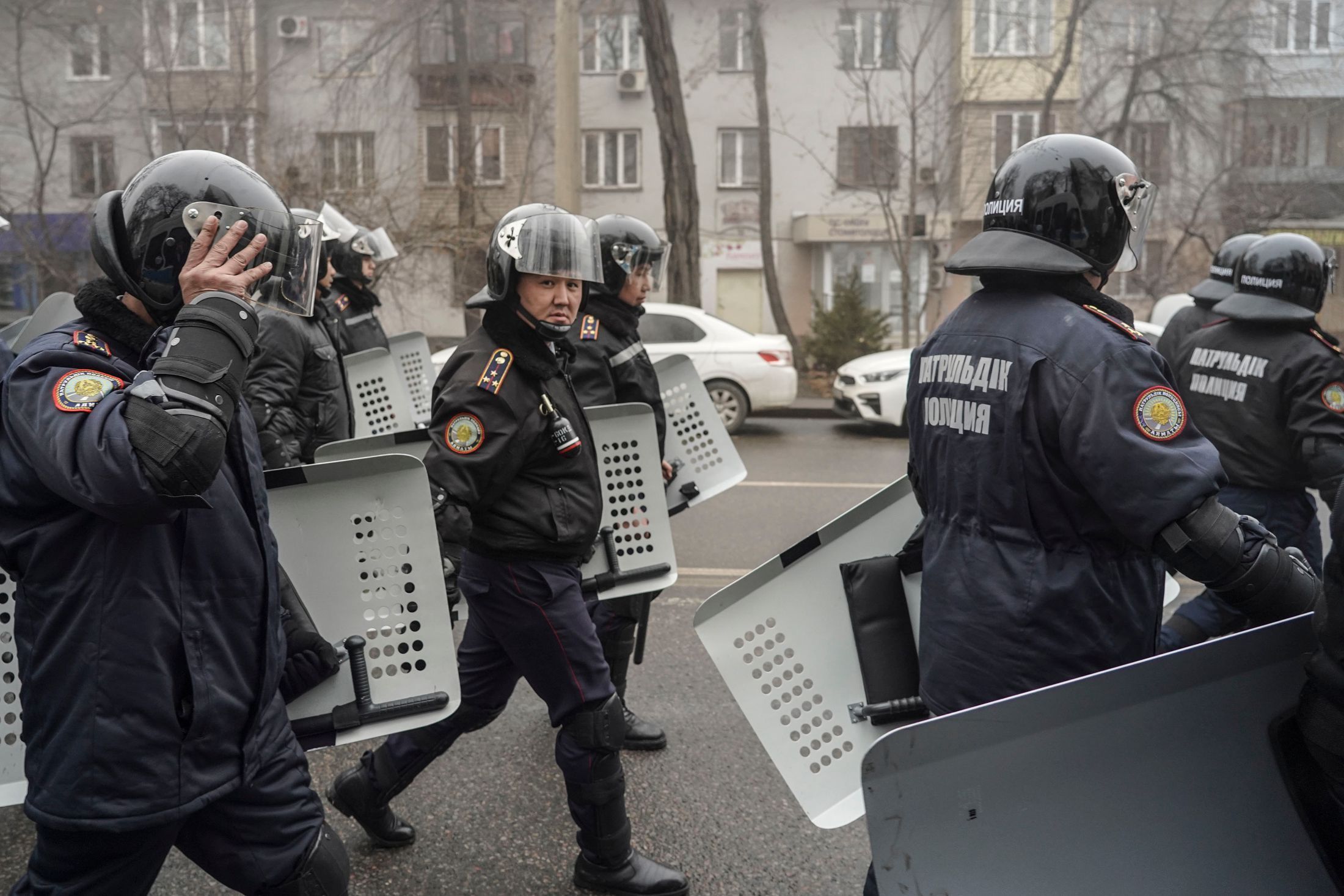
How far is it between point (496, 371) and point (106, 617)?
4.53ft

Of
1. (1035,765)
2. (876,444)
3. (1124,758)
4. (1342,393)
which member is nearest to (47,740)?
(1035,765)

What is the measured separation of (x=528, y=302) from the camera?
3285 mm

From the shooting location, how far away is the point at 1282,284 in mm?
4191

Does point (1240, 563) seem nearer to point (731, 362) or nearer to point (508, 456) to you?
point (508, 456)

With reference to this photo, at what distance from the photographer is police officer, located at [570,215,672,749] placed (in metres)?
4.27

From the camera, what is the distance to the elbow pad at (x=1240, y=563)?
208 centimetres

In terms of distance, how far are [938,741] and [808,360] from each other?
57.4 feet

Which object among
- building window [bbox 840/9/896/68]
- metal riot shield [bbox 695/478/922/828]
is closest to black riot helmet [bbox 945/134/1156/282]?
metal riot shield [bbox 695/478/922/828]

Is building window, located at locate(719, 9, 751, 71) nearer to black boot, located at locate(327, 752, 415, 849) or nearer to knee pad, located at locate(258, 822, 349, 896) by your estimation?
black boot, located at locate(327, 752, 415, 849)

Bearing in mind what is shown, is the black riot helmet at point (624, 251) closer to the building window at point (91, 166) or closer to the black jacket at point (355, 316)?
the black jacket at point (355, 316)

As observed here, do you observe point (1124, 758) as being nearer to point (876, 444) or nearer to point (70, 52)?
point (876, 444)

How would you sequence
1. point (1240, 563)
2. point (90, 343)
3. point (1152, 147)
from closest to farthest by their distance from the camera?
1. point (90, 343)
2. point (1240, 563)
3. point (1152, 147)

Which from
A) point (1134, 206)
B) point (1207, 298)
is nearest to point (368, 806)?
point (1134, 206)

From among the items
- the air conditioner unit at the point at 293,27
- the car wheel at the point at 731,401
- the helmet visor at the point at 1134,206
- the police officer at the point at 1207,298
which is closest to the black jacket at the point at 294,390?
the helmet visor at the point at 1134,206
